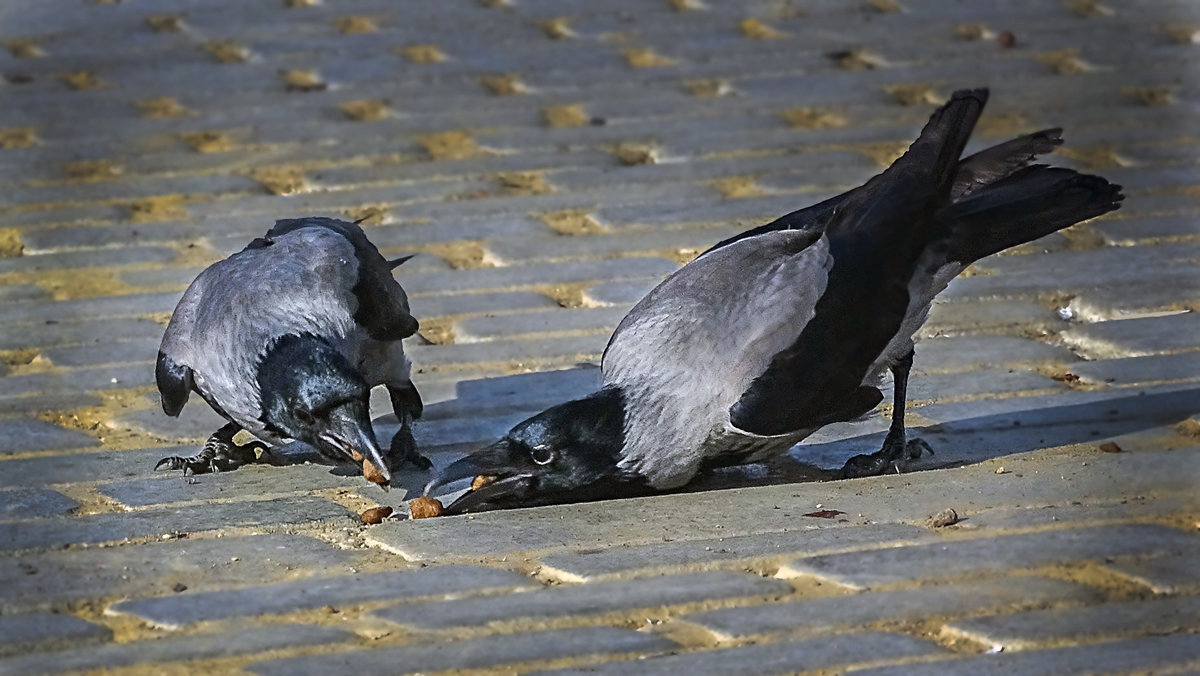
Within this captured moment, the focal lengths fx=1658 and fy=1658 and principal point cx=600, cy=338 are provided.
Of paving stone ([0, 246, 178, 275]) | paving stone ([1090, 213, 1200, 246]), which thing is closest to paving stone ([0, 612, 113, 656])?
paving stone ([0, 246, 178, 275])

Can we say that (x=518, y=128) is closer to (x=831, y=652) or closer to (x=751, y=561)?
(x=751, y=561)

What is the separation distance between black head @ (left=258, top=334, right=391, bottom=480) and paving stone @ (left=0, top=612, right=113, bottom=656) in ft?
3.13

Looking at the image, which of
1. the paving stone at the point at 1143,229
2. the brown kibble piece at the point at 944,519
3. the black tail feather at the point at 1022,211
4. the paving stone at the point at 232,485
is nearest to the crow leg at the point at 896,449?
the black tail feather at the point at 1022,211

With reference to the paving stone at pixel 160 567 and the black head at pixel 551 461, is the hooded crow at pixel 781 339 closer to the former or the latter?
the black head at pixel 551 461

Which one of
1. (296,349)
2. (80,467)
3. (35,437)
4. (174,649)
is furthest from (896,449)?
(35,437)

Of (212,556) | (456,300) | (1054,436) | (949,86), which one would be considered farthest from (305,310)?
(949,86)

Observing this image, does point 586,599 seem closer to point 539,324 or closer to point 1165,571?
point 1165,571

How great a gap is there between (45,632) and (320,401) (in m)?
1.04

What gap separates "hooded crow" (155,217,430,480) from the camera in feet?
14.5

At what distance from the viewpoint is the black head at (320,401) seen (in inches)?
172

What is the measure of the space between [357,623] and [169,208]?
3.52 meters

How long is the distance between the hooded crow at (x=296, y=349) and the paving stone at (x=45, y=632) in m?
0.96

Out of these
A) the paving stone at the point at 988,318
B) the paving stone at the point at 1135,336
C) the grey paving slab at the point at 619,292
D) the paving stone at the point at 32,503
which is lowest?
the paving stone at the point at 32,503

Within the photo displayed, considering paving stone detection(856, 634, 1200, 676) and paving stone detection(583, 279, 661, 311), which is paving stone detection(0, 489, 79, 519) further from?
paving stone detection(856, 634, 1200, 676)
